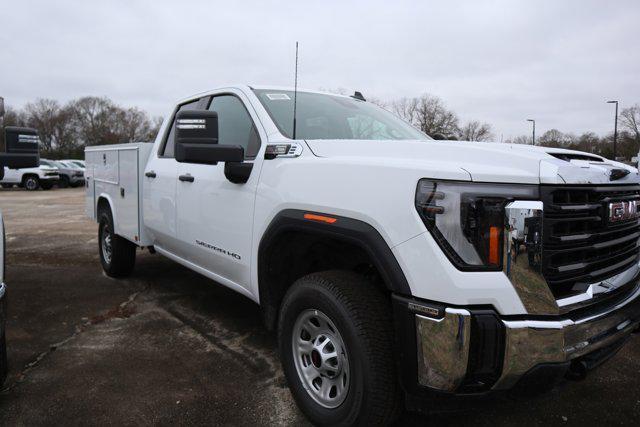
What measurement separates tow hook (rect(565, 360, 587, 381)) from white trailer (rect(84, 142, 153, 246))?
12.7 ft

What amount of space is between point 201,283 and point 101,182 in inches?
65.5

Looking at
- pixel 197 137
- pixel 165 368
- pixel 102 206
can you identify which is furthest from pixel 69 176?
pixel 197 137

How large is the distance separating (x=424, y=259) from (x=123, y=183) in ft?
13.1

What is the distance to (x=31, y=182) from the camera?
80.1ft

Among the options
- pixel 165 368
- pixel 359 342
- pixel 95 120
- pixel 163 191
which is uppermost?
pixel 95 120

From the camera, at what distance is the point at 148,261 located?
6.65m

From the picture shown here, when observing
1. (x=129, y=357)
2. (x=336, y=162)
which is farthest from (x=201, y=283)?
(x=336, y=162)

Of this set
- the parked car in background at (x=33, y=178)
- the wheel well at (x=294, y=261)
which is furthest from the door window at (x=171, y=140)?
the parked car in background at (x=33, y=178)

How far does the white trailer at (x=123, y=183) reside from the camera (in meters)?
4.77

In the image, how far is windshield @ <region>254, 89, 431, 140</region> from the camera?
3.22m

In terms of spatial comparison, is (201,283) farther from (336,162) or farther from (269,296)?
(336,162)

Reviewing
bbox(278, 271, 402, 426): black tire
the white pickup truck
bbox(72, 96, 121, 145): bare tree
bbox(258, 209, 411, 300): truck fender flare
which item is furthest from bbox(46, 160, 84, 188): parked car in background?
bbox(72, 96, 121, 145): bare tree

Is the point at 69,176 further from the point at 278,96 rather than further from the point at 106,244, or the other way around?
the point at 278,96

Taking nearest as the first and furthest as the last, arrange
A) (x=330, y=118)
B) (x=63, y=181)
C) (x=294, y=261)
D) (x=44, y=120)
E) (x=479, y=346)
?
(x=479, y=346) < (x=294, y=261) < (x=330, y=118) < (x=63, y=181) < (x=44, y=120)
